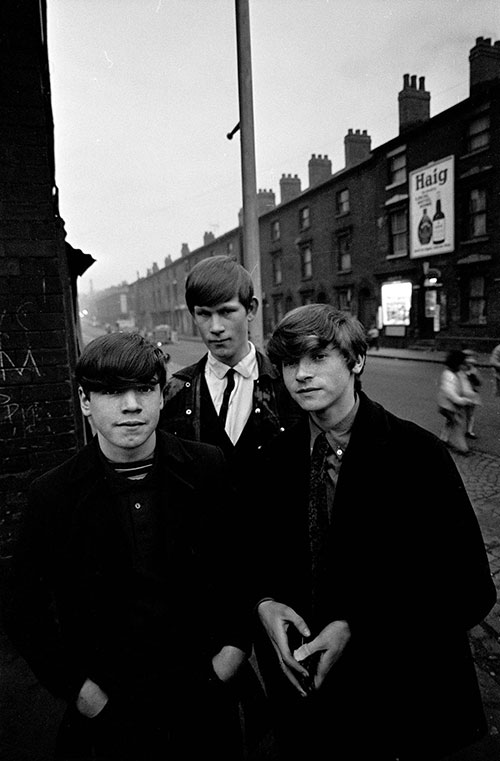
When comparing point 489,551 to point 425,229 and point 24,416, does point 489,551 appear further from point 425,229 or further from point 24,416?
point 425,229

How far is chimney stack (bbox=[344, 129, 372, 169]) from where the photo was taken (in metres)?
28.1

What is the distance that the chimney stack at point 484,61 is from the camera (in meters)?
19.5

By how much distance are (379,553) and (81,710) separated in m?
1.08

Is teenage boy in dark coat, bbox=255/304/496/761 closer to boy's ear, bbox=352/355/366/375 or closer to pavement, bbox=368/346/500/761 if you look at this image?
boy's ear, bbox=352/355/366/375

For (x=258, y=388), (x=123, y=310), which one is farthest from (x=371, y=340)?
(x=123, y=310)

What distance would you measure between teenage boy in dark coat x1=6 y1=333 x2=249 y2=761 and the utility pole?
3613 mm

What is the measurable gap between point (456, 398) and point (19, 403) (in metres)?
5.95

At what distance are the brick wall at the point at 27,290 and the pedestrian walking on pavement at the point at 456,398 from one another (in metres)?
5.65

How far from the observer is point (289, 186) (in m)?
35.2

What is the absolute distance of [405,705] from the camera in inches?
60.1

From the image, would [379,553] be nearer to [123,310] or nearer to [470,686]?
[470,686]

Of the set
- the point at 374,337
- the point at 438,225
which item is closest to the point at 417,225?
the point at 438,225

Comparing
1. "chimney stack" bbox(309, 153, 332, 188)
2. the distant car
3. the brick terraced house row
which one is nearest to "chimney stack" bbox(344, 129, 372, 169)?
the brick terraced house row

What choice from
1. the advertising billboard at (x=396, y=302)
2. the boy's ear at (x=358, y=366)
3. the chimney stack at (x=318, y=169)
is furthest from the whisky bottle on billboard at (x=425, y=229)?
the boy's ear at (x=358, y=366)
